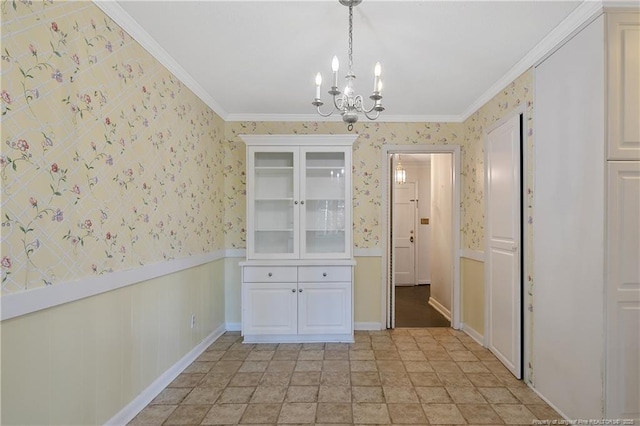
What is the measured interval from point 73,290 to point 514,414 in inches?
106

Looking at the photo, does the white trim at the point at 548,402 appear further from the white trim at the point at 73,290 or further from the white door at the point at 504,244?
the white trim at the point at 73,290

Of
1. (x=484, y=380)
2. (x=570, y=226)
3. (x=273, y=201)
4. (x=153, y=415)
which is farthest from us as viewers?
(x=273, y=201)

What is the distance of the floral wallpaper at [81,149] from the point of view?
4.33 feet

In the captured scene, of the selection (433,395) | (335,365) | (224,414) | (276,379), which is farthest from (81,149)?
→ (433,395)

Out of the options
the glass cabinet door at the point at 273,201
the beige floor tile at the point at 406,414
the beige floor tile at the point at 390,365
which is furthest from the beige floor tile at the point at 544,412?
the glass cabinet door at the point at 273,201

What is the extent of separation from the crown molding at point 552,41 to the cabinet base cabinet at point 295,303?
7.29ft

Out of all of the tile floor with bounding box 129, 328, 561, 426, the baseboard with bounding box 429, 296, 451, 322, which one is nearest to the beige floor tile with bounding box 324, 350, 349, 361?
the tile floor with bounding box 129, 328, 561, 426

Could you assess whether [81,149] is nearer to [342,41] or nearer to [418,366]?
[342,41]

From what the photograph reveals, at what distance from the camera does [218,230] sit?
3674 mm

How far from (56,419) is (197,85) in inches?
101

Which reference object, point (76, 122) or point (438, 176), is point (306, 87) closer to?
point (76, 122)

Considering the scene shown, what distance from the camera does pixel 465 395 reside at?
2359mm

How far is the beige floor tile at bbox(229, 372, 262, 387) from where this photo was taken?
2.54 meters

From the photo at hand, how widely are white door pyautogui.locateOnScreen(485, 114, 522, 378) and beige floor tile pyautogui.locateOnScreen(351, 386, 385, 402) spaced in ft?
3.82
